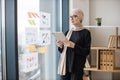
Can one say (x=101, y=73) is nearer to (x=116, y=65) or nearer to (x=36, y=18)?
(x=116, y=65)

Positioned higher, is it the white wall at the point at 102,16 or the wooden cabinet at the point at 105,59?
the white wall at the point at 102,16

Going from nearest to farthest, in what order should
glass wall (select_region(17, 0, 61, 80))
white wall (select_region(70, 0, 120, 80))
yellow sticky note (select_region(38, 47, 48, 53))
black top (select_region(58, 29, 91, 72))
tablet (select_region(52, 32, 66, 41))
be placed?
tablet (select_region(52, 32, 66, 41)) → black top (select_region(58, 29, 91, 72)) → glass wall (select_region(17, 0, 61, 80)) → yellow sticky note (select_region(38, 47, 48, 53)) → white wall (select_region(70, 0, 120, 80))

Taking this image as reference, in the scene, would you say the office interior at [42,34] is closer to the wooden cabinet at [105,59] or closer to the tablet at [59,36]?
the wooden cabinet at [105,59]

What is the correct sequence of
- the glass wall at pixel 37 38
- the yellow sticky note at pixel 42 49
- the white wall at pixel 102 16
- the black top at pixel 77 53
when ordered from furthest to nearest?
the white wall at pixel 102 16 < the yellow sticky note at pixel 42 49 < the glass wall at pixel 37 38 < the black top at pixel 77 53

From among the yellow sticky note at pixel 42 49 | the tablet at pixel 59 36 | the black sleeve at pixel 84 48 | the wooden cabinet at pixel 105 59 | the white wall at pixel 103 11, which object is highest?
the white wall at pixel 103 11

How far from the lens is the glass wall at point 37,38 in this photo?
114 inches

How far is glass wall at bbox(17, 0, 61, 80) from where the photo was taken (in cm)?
291

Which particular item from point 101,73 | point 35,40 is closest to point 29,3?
point 35,40

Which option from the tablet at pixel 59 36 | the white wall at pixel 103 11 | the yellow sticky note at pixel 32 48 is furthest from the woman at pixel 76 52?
the white wall at pixel 103 11

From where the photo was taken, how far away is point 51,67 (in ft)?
12.4

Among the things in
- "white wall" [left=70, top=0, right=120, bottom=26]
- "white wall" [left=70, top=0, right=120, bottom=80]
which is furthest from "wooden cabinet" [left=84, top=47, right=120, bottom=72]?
"white wall" [left=70, top=0, right=120, bottom=26]

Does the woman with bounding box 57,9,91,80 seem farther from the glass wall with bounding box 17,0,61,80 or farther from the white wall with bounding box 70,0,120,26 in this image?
the white wall with bounding box 70,0,120,26

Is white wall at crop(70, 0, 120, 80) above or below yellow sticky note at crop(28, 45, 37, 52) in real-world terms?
above

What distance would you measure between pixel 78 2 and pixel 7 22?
1.56 metres
